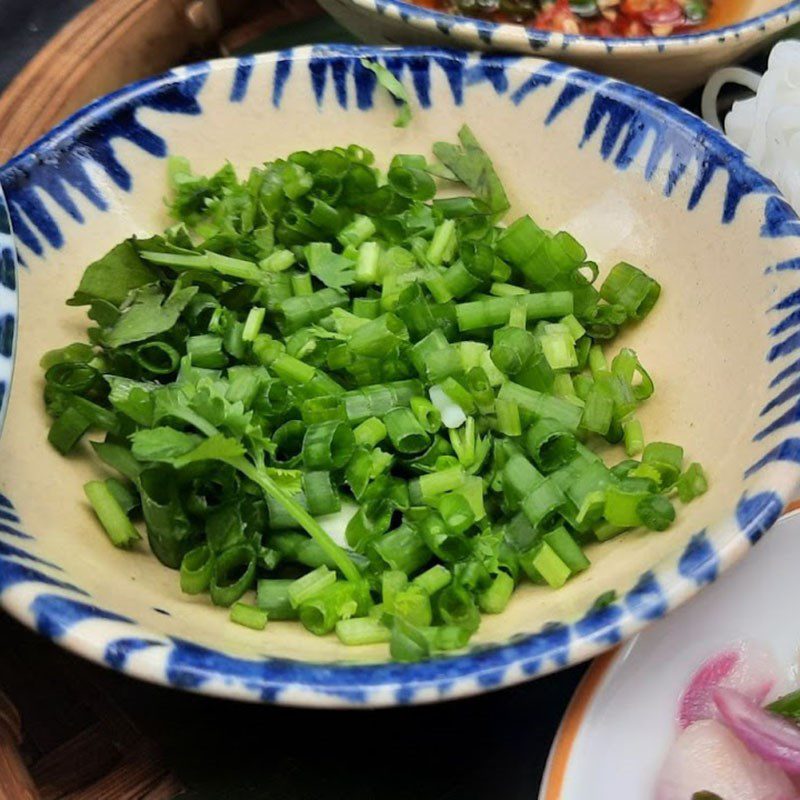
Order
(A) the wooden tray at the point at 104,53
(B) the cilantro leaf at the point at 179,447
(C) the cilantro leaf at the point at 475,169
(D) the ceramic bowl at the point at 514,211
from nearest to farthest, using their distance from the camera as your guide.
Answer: (D) the ceramic bowl at the point at 514,211 < (B) the cilantro leaf at the point at 179,447 < (C) the cilantro leaf at the point at 475,169 < (A) the wooden tray at the point at 104,53

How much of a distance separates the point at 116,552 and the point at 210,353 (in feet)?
0.94

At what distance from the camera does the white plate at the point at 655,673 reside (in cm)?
104

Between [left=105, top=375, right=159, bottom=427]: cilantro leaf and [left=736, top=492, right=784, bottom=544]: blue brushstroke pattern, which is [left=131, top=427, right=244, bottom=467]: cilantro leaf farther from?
Answer: [left=736, top=492, right=784, bottom=544]: blue brushstroke pattern

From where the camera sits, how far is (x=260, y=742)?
3.76ft

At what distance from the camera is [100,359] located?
1261mm

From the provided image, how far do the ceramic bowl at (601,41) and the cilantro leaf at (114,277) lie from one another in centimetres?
64

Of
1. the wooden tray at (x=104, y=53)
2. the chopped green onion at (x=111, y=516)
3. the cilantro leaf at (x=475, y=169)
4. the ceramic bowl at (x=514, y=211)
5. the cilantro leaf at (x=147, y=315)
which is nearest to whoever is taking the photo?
the ceramic bowl at (x=514, y=211)

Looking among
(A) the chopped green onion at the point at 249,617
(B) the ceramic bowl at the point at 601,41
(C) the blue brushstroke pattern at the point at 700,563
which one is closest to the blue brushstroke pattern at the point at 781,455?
(C) the blue brushstroke pattern at the point at 700,563

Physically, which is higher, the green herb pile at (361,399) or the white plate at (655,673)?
the green herb pile at (361,399)

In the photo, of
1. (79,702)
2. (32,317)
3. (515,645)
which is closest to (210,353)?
(32,317)

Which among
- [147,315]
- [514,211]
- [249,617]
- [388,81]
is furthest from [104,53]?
[249,617]

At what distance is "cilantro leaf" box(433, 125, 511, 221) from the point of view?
146 centimetres

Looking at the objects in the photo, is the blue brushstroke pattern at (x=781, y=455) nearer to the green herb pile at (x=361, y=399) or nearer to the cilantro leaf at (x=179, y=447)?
the green herb pile at (x=361, y=399)

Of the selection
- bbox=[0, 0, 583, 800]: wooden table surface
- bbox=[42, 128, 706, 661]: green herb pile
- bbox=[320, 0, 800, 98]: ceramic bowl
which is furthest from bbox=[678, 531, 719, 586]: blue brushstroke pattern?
bbox=[320, 0, 800, 98]: ceramic bowl
